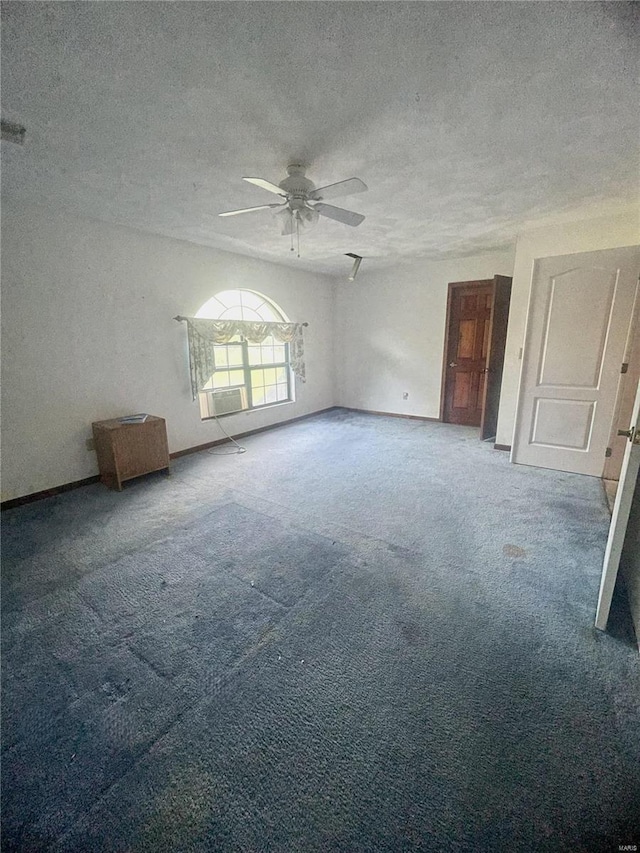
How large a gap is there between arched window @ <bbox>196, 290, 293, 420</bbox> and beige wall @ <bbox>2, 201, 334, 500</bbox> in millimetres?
261

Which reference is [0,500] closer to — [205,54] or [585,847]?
[205,54]

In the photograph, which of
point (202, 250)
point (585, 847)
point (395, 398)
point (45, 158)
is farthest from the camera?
point (395, 398)

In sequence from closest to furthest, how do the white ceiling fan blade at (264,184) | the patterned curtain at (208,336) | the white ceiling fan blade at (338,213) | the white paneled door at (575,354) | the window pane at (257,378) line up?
1. the white ceiling fan blade at (264,184)
2. the white ceiling fan blade at (338,213)
3. the white paneled door at (575,354)
4. the patterned curtain at (208,336)
5. the window pane at (257,378)

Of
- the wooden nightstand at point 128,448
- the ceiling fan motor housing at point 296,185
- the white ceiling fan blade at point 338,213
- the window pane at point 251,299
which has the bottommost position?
the wooden nightstand at point 128,448

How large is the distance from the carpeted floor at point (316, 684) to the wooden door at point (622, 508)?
191mm

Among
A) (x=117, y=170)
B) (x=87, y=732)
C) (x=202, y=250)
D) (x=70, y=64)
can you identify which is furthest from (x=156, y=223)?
(x=87, y=732)

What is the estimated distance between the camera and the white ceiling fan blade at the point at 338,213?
223 cm

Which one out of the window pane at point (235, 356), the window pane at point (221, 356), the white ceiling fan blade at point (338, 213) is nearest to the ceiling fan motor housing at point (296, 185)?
the white ceiling fan blade at point (338, 213)

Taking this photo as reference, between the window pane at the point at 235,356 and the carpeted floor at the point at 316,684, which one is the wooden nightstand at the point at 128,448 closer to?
the carpeted floor at the point at 316,684

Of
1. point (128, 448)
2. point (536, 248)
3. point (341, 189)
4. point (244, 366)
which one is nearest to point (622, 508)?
point (341, 189)

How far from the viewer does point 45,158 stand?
6.73 ft

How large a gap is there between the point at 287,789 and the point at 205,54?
8.56 ft

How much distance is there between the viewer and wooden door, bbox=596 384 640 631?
140 cm

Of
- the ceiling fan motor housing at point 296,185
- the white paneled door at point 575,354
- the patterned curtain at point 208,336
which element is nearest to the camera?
the ceiling fan motor housing at point 296,185
